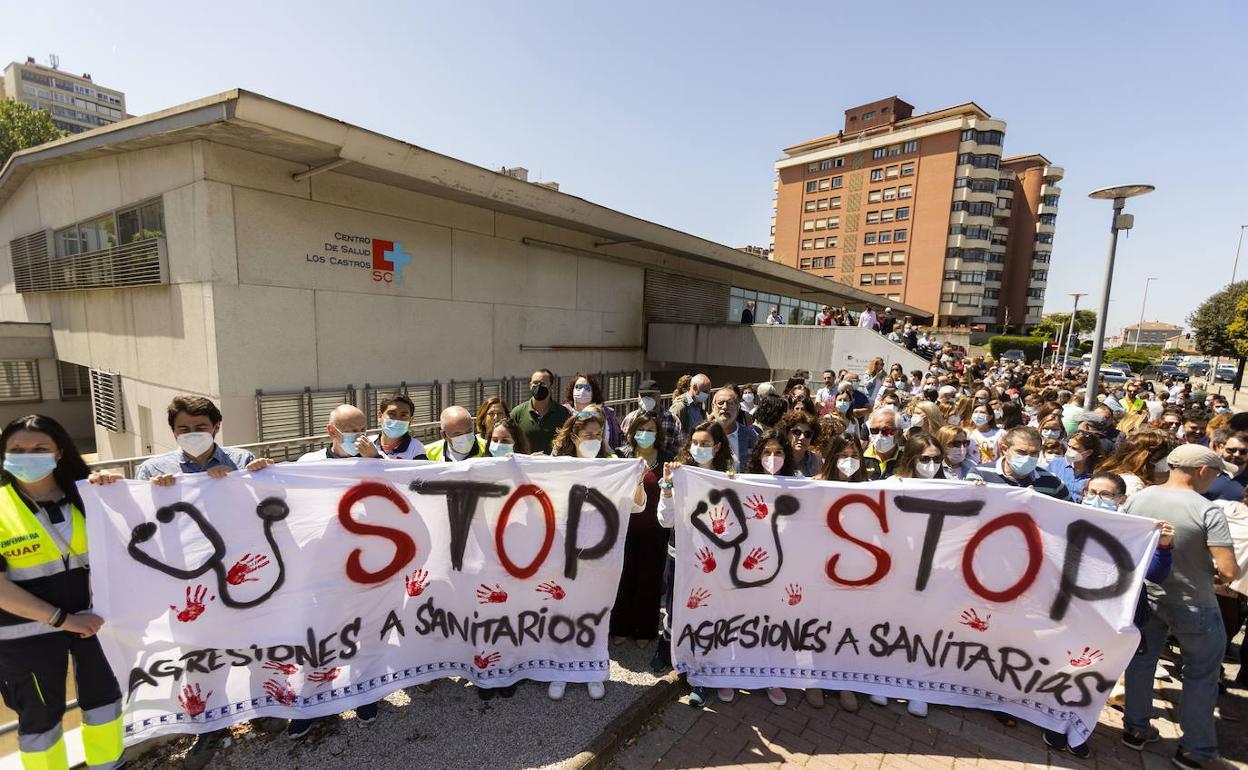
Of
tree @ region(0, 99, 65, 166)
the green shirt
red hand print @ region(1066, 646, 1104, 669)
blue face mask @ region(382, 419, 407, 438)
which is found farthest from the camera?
tree @ region(0, 99, 65, 166)

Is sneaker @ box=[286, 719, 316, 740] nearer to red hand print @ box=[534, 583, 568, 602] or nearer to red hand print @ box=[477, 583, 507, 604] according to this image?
red hand print @ box=[477, 583, 507, 604]

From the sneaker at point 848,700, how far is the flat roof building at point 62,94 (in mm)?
123056

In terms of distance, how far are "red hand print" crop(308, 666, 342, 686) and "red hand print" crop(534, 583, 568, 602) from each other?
1193mm

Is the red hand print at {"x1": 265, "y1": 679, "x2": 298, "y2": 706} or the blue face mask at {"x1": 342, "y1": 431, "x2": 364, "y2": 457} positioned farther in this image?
the blue face mask at {"x1": 342, "y1": 431, "x2": 364, "y2": 457}

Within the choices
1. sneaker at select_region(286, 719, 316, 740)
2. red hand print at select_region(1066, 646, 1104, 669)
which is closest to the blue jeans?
red hand print at select_region(1066, 646, 1104, 669)

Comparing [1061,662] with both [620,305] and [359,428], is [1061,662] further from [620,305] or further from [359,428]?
[620,305]

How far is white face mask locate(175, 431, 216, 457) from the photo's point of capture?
300 centimetres

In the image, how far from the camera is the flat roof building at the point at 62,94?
85.2m

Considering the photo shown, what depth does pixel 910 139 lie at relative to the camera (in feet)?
191

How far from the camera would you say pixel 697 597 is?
352 cm

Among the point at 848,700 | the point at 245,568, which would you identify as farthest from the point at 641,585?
the point at 245,568

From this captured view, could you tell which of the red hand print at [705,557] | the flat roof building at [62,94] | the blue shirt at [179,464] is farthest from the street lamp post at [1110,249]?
the flat roof building at [62,94]

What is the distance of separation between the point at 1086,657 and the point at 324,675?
4.47 meters

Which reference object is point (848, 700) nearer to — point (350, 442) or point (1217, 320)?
point (350, 442)
